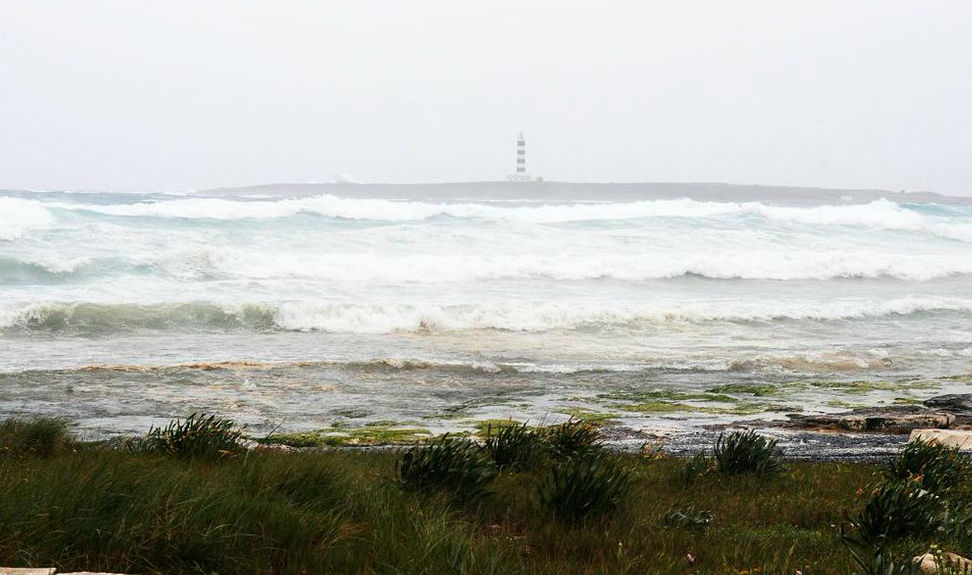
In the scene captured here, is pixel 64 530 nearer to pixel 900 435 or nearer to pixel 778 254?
pixel 900 435

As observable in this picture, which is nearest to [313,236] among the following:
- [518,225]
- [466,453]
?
[518,225]

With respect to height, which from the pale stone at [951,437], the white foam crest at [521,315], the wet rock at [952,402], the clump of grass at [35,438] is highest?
the clump of grass at [35,438]

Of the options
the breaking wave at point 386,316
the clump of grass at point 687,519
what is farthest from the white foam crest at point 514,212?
the clump of grass at point 687,519

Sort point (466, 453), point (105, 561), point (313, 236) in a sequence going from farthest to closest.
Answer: point (313, 236) < point (466, 453) < point (105, 561)

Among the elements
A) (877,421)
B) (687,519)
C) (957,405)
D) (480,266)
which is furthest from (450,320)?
(687,519)

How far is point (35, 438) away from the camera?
325 inches

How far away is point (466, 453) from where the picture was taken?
641cm

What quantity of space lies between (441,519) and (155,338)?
17.3 m

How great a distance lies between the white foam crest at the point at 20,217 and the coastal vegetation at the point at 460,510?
101 feet

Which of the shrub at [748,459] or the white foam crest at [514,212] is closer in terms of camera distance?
the shrub at [748,459]

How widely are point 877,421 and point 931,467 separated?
491 centimetres

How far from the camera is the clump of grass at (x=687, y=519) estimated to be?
19.9 feet

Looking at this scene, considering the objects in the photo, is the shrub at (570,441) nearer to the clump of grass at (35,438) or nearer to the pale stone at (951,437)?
the pale stone at (951,437)

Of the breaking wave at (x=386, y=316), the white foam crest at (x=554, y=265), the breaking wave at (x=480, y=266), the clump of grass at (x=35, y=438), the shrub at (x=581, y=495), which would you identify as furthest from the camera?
the white foam crest at (x=554, y=265)
